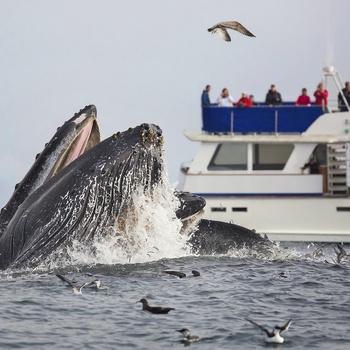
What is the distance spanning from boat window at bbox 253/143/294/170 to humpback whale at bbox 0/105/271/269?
2402 centimetres

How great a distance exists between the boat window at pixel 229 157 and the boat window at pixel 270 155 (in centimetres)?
40

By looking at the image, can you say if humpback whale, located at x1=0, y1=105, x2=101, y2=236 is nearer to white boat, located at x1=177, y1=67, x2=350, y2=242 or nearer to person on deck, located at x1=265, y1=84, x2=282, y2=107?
white boat, located at x1=177, y1=67, x2=350, y2=242

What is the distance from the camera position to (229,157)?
3812 cm

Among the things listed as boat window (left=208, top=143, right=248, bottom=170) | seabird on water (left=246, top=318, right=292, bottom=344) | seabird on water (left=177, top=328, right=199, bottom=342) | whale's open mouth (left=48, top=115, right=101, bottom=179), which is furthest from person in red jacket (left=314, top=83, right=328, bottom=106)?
seabird on water (left=177, top=328, right=199, bottom=342)

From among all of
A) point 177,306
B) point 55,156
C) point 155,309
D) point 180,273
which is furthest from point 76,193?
point 155,309

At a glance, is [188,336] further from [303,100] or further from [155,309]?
[303,100]

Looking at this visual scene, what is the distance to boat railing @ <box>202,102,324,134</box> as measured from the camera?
3716 centimetres

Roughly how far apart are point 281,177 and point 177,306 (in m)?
25.0

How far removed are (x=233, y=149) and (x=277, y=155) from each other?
1.52 m

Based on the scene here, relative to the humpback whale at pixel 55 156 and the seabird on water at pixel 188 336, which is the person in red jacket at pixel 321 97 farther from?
the seabird on water at pixel 188 336

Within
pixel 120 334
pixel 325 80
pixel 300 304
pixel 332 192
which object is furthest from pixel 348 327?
pixel 325 80

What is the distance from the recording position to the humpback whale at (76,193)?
1349cm

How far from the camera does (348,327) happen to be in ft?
37.4

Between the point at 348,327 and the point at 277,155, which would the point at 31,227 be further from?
the point at 277,155
